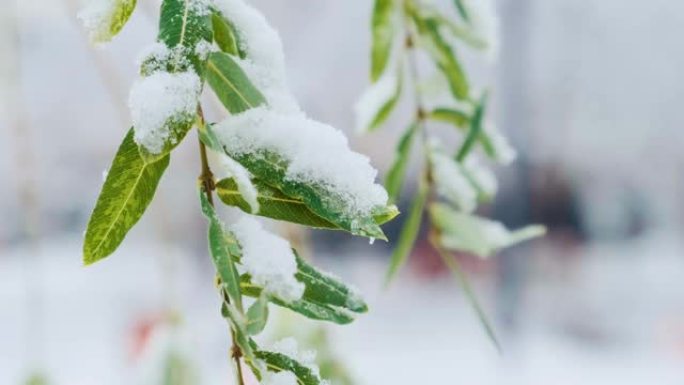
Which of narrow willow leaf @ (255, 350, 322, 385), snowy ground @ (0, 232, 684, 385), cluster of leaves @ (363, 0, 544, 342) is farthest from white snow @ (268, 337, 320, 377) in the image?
snowy ground @ (0, 232, 684, 385)

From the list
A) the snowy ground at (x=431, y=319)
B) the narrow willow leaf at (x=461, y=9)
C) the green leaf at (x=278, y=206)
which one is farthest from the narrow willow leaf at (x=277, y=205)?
the snowy ground at (x=431, y=319)

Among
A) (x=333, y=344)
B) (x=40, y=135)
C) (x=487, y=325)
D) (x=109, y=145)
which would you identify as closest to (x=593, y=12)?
(x=109, y=145)

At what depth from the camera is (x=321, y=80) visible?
112 inches

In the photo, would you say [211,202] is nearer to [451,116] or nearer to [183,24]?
[183,24]

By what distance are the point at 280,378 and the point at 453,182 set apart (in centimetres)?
23

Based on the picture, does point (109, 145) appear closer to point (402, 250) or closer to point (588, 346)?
point (588, 346)

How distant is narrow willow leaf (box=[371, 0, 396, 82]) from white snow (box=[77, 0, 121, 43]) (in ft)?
0.62

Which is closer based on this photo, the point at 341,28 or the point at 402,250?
the point at 402,250

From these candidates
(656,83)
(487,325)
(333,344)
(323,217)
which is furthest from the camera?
(656,83)

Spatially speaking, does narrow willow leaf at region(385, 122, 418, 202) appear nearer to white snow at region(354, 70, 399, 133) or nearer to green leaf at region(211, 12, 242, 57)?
white snow at region(354, 70, 399, 133)

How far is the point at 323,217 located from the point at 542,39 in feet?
9.84

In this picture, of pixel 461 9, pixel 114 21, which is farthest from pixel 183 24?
pixel 461 9

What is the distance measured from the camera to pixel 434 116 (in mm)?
414

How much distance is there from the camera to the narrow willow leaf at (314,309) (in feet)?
0.59
